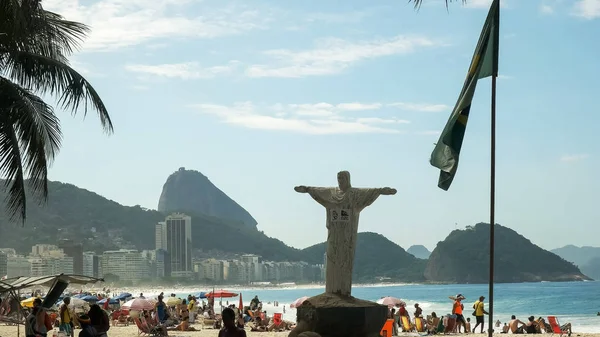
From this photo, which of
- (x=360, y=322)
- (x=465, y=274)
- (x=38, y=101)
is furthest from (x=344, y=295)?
(x=465, y=274)

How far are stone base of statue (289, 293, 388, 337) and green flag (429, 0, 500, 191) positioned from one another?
10.8 feet

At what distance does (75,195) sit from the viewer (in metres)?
193

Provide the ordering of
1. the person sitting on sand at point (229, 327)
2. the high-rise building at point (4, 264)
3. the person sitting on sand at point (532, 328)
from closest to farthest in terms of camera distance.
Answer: the person sitting on sand at point (229, 327) < the person sitting on sand at point (532, 328) < the high-rise building at point (4, 264)

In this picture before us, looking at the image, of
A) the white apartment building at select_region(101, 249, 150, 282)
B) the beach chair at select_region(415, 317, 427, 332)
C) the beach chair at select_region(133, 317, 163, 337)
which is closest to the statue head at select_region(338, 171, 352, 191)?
the beach chair at select_region(133, 317, 163, 337)

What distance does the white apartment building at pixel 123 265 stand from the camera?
557 feet

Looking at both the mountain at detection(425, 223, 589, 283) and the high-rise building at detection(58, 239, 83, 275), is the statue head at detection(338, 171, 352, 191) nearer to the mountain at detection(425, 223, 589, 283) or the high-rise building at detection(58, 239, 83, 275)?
the mountain at detection(425, 223, 589, 283)

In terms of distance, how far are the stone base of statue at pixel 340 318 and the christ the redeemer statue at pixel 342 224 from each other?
1.57ft

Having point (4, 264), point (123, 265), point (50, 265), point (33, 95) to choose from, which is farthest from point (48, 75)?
point (123, 265)

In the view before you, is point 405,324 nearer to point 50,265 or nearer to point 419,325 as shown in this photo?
point 419,325

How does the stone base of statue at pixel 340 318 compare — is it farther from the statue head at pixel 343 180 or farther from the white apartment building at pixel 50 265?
the white apartment building at pixel 50 265

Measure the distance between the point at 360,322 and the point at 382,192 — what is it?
198 centimetres

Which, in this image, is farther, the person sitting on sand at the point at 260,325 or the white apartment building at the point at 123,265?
the white apartment building at the point at 123,265

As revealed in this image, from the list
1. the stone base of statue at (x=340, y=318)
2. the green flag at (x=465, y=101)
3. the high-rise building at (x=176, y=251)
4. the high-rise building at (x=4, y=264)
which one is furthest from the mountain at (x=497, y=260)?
the green flag at (x=465, y=101)

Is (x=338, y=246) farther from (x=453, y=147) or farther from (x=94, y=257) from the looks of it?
(x=94, y=257)
